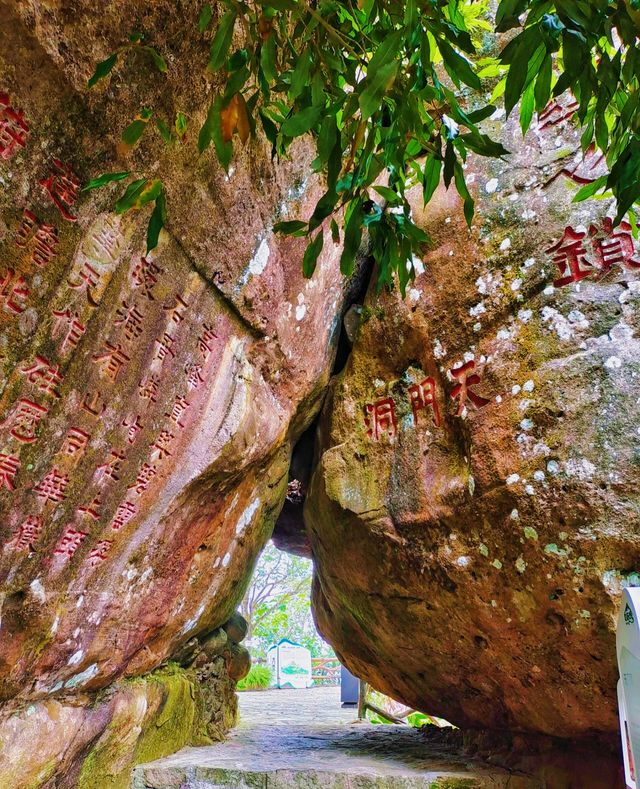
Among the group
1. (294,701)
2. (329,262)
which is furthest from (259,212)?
(294,701)

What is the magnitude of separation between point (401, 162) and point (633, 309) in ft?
5.93

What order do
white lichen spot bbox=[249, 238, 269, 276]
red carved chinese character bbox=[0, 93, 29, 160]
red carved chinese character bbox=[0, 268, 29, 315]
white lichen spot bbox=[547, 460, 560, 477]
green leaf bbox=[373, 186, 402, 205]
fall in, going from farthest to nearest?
white lichen spot bbox=[249, 238, 269, 276], white lichen spot bbox=[547, 460, 560, 477], red carved chinese character bbox=[0, 268, 29, 315], red carved chinese character bbox=[0, 93, 29, 160], green leaf bbox=[373, 186, 402, 205]

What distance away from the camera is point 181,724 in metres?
3.93

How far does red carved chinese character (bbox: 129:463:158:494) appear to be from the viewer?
2.93 meters

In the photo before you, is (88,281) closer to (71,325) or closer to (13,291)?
(71,325)

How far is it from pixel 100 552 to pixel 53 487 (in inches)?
20.5

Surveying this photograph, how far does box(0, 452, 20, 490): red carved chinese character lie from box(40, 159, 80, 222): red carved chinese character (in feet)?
3.07

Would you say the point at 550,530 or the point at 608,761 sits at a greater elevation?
the point at 550,530

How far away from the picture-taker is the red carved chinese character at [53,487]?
2471 mm

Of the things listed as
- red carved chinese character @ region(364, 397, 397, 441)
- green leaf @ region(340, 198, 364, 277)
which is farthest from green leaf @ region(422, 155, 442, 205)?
red carved chinese character @ region(364, 397, 397, 441)

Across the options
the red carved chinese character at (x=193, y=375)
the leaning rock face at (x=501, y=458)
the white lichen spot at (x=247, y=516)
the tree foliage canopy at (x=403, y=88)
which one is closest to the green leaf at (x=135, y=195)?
the tree foliage canopy at (x=403, y=88)

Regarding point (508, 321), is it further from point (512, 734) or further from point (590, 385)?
point (512, 734)

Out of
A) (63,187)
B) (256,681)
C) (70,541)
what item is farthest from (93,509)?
(256,681)

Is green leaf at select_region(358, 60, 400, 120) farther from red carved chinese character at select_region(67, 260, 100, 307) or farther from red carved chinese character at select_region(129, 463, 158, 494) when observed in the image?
red carved chinese character at select_region(129, 463, 158, 494)
